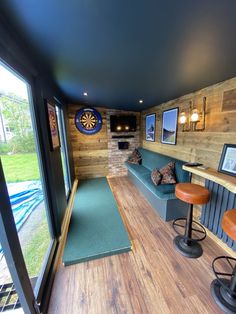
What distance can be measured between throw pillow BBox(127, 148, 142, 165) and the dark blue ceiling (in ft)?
8.59

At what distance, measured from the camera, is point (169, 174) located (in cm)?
266

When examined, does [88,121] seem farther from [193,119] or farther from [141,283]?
[141,283]

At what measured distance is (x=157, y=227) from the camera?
2314 millimetres

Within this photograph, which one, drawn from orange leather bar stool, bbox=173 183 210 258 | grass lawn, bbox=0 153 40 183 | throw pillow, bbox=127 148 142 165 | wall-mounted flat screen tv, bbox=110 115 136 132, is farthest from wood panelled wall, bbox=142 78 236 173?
grass lawn, bbox=0 153 40 183

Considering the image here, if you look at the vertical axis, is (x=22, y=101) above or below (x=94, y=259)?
above

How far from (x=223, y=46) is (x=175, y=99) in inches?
71.8

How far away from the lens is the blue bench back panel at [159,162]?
8.22 feet

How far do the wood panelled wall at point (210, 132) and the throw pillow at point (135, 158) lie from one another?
145cm

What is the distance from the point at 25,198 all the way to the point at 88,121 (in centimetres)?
313

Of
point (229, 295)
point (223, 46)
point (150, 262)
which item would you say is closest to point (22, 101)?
point (223, 46)

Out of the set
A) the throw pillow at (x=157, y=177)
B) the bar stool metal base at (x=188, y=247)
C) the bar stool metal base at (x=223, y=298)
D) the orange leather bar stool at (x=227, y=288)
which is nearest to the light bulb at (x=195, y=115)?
the throw pillow at (x=157, y=177)

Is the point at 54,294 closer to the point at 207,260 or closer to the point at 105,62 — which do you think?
the point at 207,260

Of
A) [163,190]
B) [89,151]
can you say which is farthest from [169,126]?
[89,151]

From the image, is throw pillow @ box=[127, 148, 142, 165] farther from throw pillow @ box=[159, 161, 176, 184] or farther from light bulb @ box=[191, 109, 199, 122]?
light bulb @ box=[191, 109, 199, 122]
